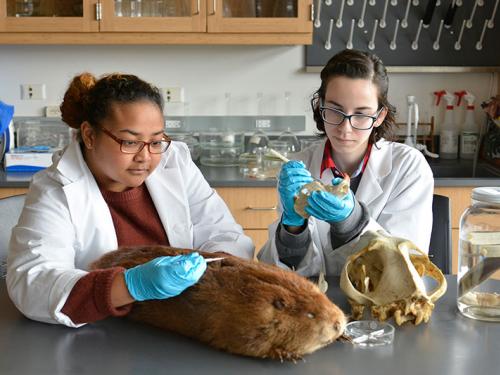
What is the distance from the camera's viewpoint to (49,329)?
5.08 ft

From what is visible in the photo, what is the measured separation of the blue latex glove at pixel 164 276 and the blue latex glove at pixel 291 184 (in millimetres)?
374

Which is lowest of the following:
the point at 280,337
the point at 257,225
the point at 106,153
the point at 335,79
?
the point at 257,225

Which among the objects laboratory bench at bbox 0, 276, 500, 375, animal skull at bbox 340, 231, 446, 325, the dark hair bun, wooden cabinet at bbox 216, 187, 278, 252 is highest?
the dark hair bun

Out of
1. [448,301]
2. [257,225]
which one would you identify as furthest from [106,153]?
[257,225]

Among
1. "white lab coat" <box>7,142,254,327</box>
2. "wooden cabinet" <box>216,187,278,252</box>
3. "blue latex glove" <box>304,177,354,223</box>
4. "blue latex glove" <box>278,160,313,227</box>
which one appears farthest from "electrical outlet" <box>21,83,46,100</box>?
"blue latex glove" <box>304,177,354,223</box>

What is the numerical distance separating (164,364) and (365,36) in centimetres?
269

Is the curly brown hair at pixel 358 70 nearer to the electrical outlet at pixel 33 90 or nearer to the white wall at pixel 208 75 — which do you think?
the white wall at pixel 208 75

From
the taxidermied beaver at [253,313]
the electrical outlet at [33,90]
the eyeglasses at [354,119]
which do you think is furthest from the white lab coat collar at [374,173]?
the electrical outlet at [33,90]

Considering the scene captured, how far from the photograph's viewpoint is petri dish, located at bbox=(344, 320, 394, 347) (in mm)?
1473

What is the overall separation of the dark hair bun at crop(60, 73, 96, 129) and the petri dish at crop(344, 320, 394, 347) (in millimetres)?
880

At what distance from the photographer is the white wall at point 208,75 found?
151 inches

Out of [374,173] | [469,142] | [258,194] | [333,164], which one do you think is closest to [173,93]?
[258,194]

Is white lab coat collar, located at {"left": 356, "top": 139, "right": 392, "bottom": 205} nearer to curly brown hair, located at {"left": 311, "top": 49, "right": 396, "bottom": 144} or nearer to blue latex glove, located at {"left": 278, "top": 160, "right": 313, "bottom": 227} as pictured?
curly brown hair, located at {"left": 311, "top": 49, "right": 396, "bottom": 144}

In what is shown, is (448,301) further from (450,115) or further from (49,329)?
(450,115)
